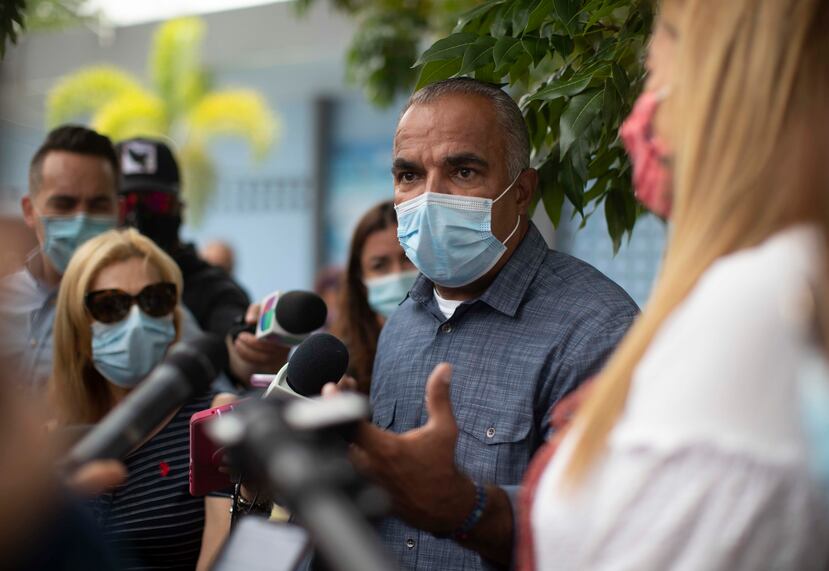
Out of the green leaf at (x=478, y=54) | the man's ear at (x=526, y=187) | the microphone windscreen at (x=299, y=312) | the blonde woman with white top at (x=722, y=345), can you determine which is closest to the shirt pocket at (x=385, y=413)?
the microphone windscreen at (x=299, y=312)

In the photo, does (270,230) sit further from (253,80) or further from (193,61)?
(193,61)

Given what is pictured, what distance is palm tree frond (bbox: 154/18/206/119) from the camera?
1504cm

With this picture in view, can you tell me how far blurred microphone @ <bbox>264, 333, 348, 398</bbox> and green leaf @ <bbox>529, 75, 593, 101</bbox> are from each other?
0.79 metres

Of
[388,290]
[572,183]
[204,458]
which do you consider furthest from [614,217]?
[388,290]

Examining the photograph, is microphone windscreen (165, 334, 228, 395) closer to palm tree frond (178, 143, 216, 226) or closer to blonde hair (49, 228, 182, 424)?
blonde hair (49, 228, 182, 424)

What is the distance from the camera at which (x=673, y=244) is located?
4.42ft

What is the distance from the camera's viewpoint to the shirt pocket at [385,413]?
2.64 metres

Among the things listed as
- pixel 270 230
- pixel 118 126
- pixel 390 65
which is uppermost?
pixel 390 65

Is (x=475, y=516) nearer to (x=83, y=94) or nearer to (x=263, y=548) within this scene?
(x=263, y=548)

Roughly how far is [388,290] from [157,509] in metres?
1.87

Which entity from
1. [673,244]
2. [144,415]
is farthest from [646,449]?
[144,415]

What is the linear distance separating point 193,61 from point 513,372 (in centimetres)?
1368

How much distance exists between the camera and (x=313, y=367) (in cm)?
225

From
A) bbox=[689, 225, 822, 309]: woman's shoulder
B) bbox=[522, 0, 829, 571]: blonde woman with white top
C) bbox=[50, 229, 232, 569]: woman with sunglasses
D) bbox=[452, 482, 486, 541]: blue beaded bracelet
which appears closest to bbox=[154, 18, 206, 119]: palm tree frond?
bbox=[50, 229, 232, 569]: woman with sunglasses
